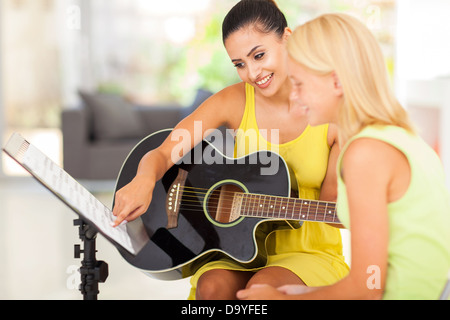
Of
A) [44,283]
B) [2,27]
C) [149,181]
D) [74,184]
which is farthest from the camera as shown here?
[2,27]

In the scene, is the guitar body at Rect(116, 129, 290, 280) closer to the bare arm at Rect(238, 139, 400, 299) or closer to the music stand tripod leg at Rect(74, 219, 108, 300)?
the music stand tripod leg at Rect(74, 219, 108, 300)

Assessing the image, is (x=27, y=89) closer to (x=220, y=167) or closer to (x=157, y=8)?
(x=157, y=8)

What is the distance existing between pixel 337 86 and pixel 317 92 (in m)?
0.04

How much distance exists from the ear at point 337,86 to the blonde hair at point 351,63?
0.04 feet

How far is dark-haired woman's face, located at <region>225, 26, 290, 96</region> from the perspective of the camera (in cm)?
141

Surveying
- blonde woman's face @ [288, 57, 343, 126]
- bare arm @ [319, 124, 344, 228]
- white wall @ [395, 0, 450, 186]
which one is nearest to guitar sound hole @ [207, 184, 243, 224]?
bare arm @ [319, 124, 344, 228]

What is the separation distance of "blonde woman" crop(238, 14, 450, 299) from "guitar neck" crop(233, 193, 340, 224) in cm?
32

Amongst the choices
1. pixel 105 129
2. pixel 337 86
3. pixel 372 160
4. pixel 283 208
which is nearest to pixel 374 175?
pixel 372 160

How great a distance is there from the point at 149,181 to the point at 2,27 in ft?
16.1

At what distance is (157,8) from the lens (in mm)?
6500

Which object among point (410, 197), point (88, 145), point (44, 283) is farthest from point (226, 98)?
point (88, 145)

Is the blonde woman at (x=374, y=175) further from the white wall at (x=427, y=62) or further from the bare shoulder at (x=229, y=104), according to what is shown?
the white wall at (x=427, y=62)

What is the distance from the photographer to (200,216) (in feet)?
4.61

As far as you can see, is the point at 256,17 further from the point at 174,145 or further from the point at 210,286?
the point at 210,286
